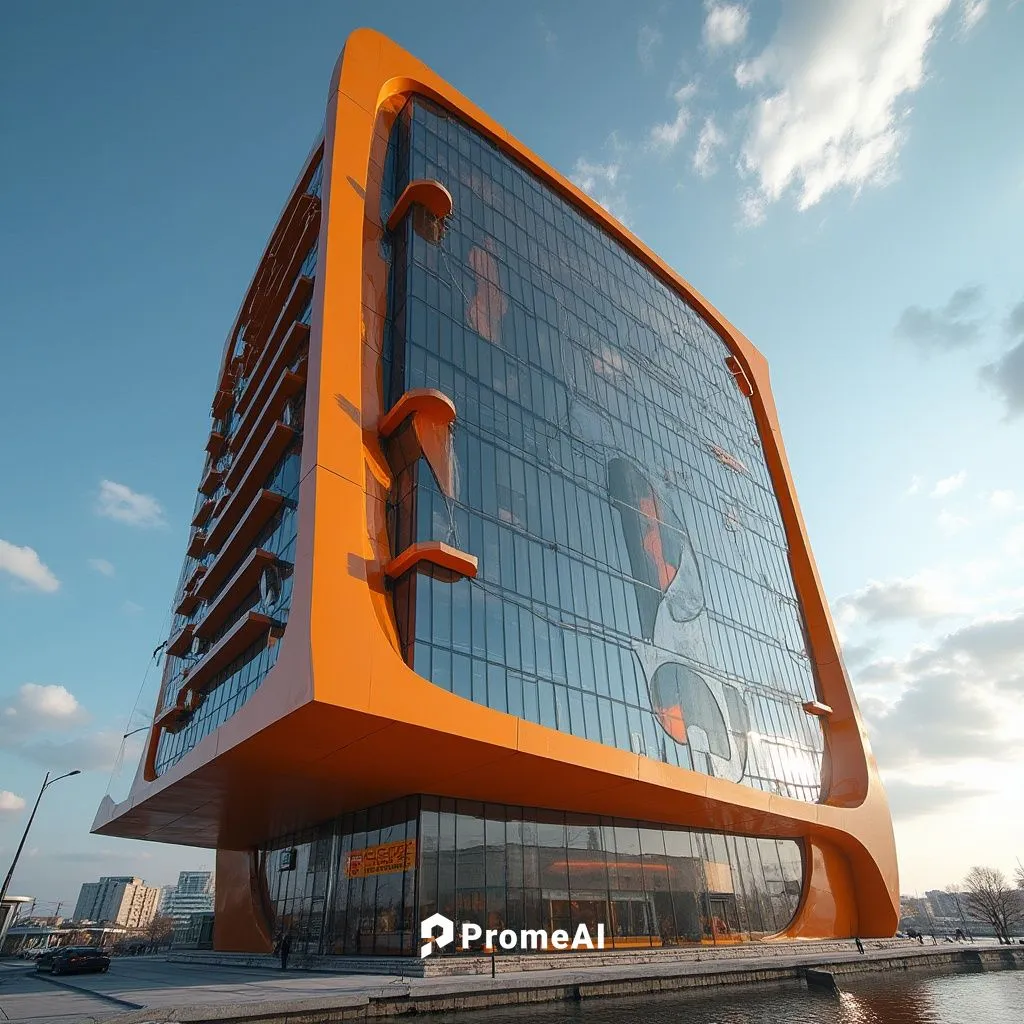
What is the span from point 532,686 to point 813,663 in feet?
99.3

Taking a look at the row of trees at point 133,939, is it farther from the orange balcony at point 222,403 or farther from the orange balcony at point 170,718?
the orange balcony at point 222,403

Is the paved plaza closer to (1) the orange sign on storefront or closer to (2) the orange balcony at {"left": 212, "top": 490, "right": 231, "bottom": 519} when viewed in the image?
(1) the orange sign on storefront

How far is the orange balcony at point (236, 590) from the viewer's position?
1217 inches

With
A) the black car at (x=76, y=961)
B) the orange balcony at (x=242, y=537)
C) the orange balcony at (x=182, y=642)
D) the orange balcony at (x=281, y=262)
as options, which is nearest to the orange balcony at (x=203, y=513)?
the orange balcony at (x=242, y=537)

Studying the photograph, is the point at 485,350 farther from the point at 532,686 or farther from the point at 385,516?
the point at 532,686

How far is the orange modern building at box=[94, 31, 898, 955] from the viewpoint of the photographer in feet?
79.6

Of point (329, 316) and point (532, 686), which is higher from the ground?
point (329, 316)

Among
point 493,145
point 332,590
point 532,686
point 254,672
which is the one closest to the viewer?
point 332,590

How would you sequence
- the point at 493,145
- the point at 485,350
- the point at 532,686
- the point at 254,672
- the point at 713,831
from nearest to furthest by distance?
the point at 532,686
the point at 254,672
the point at 485,350
the point at 713,831
the point at 493,145

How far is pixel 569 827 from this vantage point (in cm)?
3088

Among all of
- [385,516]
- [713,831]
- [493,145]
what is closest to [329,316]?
[385,516]

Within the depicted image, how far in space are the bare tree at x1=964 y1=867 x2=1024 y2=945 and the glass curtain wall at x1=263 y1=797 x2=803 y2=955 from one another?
118 ft

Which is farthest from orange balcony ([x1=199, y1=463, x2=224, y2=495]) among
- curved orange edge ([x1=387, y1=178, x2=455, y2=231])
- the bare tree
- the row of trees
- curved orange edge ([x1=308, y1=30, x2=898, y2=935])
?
the bare tree

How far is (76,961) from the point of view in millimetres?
29906
